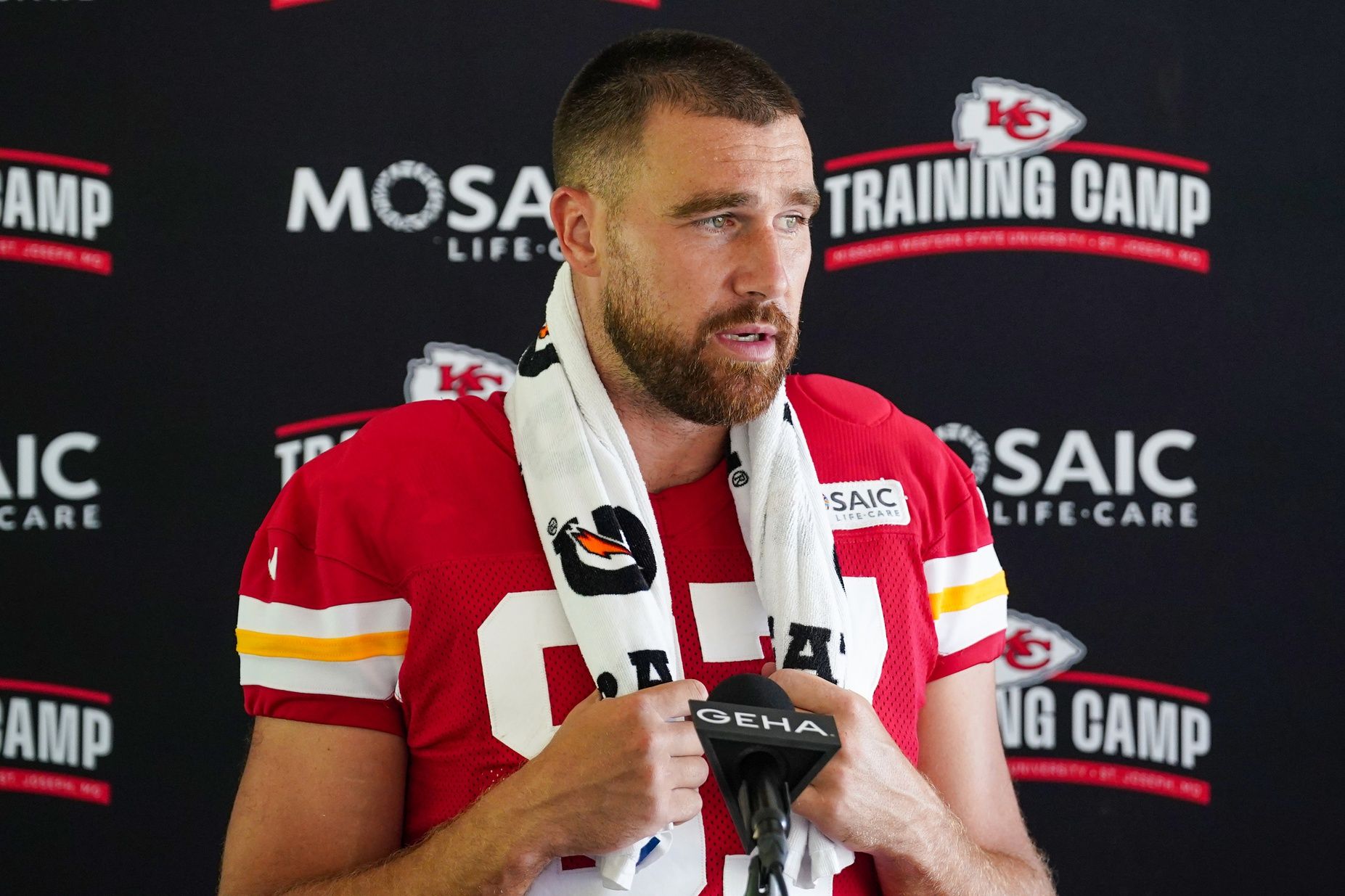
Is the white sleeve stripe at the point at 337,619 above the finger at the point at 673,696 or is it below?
above

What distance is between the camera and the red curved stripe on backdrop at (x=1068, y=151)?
2.14 meters

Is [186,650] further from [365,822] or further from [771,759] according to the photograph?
[771,759]

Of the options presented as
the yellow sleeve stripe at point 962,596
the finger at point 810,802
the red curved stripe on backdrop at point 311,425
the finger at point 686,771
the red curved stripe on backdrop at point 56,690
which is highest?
the red curved stripe on backdrop at point 311,425

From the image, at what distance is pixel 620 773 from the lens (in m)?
1.13

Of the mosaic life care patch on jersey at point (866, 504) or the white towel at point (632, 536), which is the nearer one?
the white towel at point (632, 536)

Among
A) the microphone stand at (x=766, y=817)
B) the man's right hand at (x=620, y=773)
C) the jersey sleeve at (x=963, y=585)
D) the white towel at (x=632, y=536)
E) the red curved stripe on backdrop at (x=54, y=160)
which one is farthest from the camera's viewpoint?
the red curved stripe on backdrop at (x=54, y=160)

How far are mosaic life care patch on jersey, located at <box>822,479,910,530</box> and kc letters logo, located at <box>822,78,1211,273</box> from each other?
0.78m

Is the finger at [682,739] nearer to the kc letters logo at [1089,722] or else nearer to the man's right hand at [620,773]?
the man's right hand at [620,773]

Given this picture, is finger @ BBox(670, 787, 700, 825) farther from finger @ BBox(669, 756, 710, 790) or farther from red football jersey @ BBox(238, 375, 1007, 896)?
red football jersey @ BBox(238, 375, 1007, 896)

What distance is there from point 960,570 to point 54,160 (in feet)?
5.11

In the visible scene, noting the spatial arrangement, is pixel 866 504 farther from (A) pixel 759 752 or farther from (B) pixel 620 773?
(A) pixel 759 752

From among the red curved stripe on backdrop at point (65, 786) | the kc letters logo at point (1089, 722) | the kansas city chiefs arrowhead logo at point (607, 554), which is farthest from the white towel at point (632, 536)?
the red curved stripe on backdrop at point (65, 786)

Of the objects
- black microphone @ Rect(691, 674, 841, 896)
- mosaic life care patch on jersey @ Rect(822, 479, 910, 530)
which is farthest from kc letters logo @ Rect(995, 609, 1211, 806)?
black microphone @ Rect(691, 674, 841, 896)

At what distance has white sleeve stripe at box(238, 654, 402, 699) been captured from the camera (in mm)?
1306
